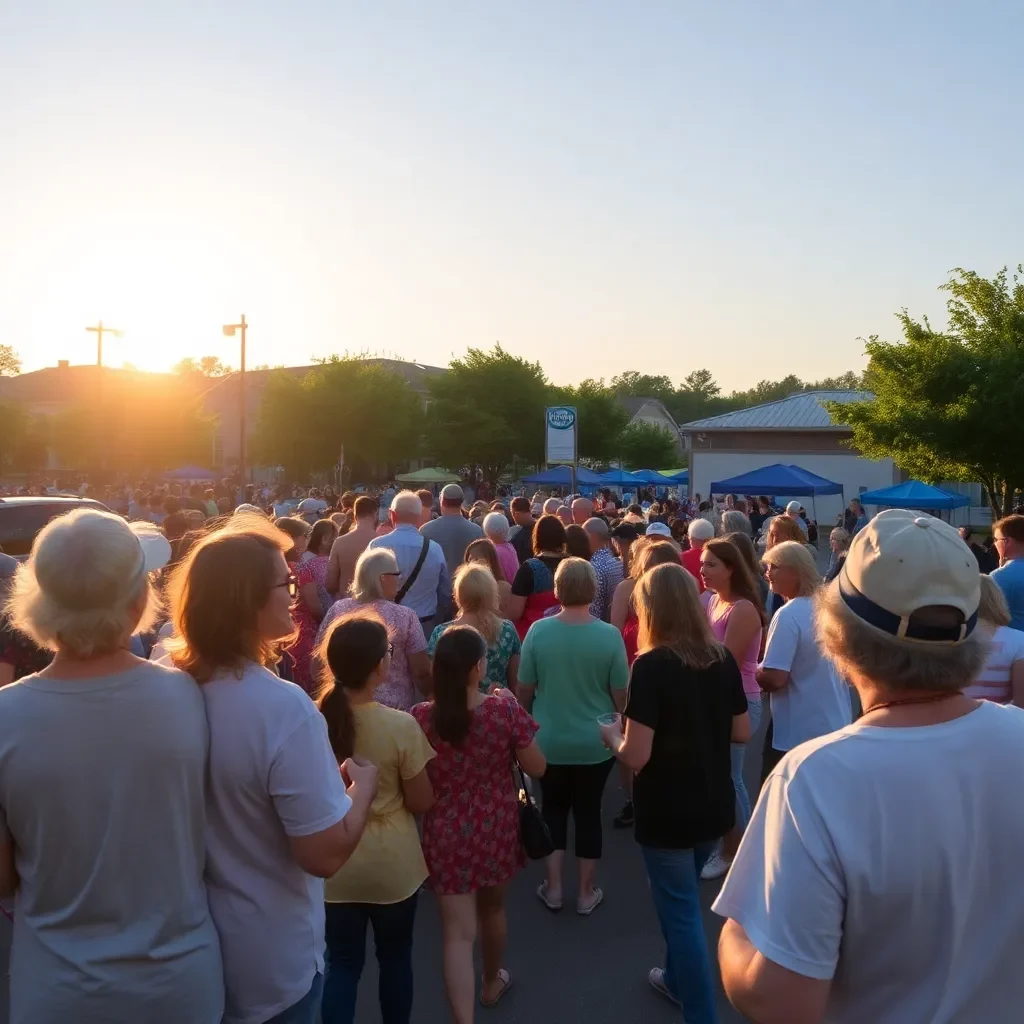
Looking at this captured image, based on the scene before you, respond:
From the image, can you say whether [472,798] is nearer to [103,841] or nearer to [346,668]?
[346,668]

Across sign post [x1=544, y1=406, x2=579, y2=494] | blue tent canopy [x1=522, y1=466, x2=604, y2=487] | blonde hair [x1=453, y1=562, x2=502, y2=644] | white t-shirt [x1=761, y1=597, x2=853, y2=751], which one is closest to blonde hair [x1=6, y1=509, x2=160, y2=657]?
blonde hair [x1=453, y1=562, x2=502, y2=644]

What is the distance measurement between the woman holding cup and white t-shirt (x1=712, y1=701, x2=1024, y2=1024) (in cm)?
205

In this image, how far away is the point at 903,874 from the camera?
152 centimetres

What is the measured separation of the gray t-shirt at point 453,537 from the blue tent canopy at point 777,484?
1598cm

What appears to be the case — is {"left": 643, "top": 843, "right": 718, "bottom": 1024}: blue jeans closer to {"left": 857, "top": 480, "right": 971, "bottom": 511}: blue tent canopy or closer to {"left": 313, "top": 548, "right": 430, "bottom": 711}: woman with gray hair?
{"left": 313, "top": 548, "right": 430, "bottom": 711}: woman with gray hair

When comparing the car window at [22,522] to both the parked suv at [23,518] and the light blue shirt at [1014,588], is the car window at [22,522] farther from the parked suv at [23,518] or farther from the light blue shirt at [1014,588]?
the light blue shirt at [1014,588]

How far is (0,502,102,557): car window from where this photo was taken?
369 inches

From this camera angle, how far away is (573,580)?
4992 millimetres

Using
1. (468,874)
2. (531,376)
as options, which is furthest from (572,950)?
(531,376)

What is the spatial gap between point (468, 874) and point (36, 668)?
1912mm

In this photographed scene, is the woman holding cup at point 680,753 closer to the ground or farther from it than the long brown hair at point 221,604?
closer to the ground

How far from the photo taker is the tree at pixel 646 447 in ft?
223

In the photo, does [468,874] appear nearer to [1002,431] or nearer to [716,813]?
[716,813]

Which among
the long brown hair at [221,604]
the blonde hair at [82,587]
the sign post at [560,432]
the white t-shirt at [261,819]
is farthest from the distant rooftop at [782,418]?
the blonde hair at [82,587]
